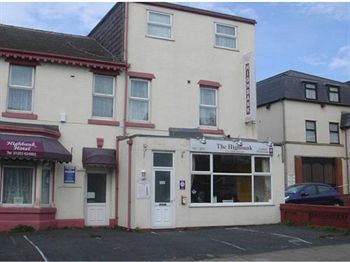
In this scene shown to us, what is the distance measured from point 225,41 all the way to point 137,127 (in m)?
6.09

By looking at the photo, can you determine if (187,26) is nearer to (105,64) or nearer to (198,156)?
(105,64)

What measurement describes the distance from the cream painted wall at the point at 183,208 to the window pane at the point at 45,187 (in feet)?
10.5

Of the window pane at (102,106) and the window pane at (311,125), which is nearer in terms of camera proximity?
the window pane at (102,106)

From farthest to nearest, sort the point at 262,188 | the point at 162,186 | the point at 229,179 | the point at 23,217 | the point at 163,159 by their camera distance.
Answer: the point at 262,188, the point at 229,179, the point at 163,159, the point at 162,186, the point at 23,217

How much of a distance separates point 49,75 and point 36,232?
6.06 metres

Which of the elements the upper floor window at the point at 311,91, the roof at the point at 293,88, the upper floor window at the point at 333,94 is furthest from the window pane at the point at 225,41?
the upper floor window at the point at 333,94

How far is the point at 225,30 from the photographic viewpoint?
910 inches

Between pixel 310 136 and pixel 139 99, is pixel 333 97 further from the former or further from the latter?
pixel 139 99

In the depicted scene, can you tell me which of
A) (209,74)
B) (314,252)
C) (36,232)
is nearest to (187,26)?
(209,74)

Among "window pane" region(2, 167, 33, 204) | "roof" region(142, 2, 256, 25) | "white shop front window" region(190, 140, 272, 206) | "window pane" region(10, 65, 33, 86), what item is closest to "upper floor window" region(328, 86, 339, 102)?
"roof" region(142, 2, 256, 25)

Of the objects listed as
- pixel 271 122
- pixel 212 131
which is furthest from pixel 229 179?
pixel 271 122

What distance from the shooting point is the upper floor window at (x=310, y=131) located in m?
33.5

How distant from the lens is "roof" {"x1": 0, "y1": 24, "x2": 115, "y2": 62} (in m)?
19.5

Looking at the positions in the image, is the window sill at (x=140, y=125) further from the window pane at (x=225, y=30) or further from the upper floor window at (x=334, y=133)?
the upper floor window at (x=334, y=133)
